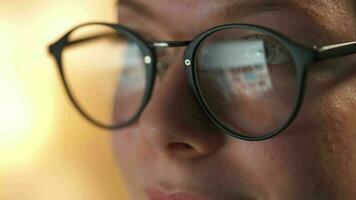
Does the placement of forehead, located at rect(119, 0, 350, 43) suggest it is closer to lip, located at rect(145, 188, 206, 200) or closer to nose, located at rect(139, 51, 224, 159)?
nose, located at rect(139, 51, 224, 159)

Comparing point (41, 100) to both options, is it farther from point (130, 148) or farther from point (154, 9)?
point (154, 9)

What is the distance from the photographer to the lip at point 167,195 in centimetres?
82

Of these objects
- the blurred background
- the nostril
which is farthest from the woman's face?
the blurred background

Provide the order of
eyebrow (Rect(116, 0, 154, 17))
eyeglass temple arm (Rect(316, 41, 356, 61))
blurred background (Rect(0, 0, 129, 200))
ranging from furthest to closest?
blurred background (Rect(0, 0, 129, 200)), eyebrow (Rect(116, 0, 154, 17)), eyeglass temple arm (Rect(316, 41, 356, 61))

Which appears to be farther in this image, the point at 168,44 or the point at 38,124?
the point at 38,124

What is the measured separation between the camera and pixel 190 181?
810 millimetres

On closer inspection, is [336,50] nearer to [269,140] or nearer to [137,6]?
[269,140]

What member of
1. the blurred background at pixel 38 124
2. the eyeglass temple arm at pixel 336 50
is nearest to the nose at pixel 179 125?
the eyeglass temple arm at pixel 336 50

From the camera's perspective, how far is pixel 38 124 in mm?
1409

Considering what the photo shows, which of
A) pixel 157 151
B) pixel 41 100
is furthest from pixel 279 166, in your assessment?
pixel 41 100

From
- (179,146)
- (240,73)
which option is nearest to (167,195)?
(179,146)

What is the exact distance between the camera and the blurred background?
1331 mm

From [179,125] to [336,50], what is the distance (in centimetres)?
20

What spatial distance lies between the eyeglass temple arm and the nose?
0.16 meters
